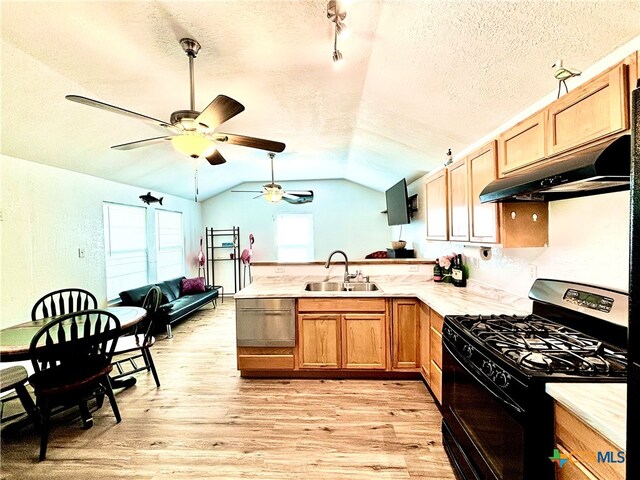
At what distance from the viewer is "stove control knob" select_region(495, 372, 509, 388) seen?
1229 millimetres

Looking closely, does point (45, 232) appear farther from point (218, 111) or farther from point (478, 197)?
point (478, 197)

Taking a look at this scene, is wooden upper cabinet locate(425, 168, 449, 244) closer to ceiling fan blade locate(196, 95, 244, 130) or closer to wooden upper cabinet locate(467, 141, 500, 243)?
wooden upper cabinet locate(467, 141, 500, 243)

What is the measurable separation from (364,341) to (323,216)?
4.65 meters

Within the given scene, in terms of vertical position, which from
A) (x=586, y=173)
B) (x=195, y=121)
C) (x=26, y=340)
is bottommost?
(x=26, y=340)

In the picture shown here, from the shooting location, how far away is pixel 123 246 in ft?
15.7

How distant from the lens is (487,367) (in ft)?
4.50

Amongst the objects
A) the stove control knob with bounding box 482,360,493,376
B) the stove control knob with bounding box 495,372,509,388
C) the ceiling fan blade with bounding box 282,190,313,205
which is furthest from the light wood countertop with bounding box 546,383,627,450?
the ceiling fan blade with bounding box 282,190,313,205

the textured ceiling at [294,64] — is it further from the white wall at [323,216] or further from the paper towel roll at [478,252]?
the white wall at [323,216]

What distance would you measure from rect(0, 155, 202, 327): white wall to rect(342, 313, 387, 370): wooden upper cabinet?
3370 millimetres

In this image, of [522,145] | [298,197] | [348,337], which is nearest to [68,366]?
[348,337]

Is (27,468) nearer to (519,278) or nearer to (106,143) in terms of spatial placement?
(106,143)

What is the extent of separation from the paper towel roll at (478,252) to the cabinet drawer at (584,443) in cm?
178

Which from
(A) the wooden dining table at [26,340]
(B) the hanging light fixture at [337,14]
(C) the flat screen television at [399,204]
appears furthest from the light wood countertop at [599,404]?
(C) the flat screen television at [399,204]
